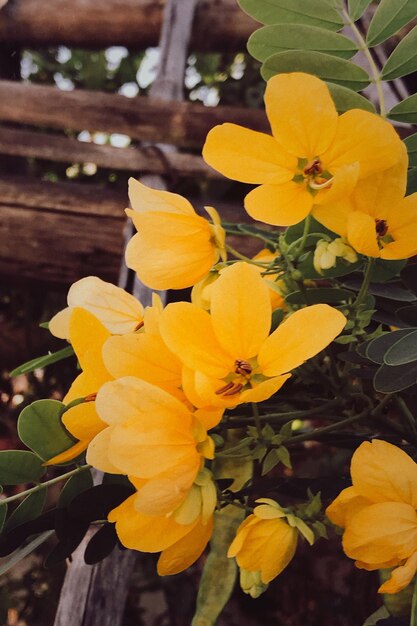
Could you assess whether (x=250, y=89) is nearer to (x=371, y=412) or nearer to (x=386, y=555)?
(x=371, y=412)

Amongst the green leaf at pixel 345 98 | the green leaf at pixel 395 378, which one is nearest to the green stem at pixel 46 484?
the green leaf at pixel 395 378

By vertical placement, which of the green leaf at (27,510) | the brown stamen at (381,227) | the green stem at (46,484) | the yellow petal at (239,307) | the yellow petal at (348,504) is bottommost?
the green leaf at (27,510)

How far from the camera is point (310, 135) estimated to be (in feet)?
1.45

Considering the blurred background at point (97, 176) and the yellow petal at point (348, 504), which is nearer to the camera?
the yellow petal at point (348, 504)

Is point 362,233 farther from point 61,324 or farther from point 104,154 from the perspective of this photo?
point 104,154

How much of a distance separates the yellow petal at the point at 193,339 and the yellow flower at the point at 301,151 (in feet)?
0.28

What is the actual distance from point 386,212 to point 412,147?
0.09m

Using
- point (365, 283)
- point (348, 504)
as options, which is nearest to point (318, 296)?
point (365, 283)

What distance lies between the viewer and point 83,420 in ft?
1.46

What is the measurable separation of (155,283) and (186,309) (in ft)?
0.20

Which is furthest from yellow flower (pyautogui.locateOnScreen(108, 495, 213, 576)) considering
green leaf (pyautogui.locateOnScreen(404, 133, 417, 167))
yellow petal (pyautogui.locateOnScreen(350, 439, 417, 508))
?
green leaf (pyautogui.locateOnScreen(404, 133, 417, 167))

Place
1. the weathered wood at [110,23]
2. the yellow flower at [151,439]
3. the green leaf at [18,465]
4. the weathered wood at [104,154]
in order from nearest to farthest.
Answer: the yellow flower at [151,439] → the green leaf at [18,465] → the weathered wood at [104,154] → the weathered wood at [110,23]

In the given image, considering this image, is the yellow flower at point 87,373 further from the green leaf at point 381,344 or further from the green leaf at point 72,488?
the green leaf at point 381,344

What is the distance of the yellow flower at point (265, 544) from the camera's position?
1.46ft
